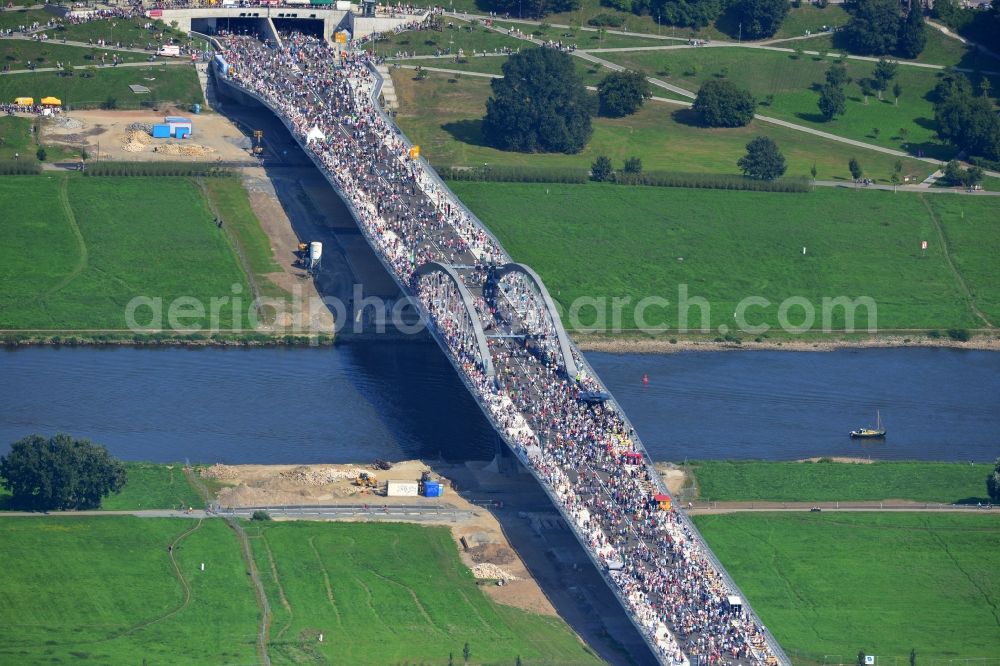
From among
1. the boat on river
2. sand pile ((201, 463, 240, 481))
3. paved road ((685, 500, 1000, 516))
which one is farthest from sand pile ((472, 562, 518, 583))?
the boat on river

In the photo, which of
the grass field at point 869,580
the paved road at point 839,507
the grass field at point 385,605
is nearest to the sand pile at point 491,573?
the grass field at point 385,605

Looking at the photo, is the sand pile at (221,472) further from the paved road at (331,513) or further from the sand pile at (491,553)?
the sand pile at (491,553)

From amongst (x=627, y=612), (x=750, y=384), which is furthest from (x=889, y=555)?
(x=750, y=384)

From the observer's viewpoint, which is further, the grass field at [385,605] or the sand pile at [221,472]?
the sand pile at [221,472]

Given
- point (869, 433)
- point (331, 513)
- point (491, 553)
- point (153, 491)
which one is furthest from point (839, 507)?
point (153, 491)

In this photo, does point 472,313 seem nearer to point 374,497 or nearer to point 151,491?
point 374,497

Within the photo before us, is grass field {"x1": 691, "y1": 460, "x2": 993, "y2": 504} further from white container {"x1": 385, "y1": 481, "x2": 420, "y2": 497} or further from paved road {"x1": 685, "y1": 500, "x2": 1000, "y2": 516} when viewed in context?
white container {"x1": 385, "y1": 481, "x2": 420, "y2": 497}

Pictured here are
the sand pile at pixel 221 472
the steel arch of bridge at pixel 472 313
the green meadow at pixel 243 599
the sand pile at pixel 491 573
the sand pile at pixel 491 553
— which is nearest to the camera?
the green meadow at pixel 243 599
